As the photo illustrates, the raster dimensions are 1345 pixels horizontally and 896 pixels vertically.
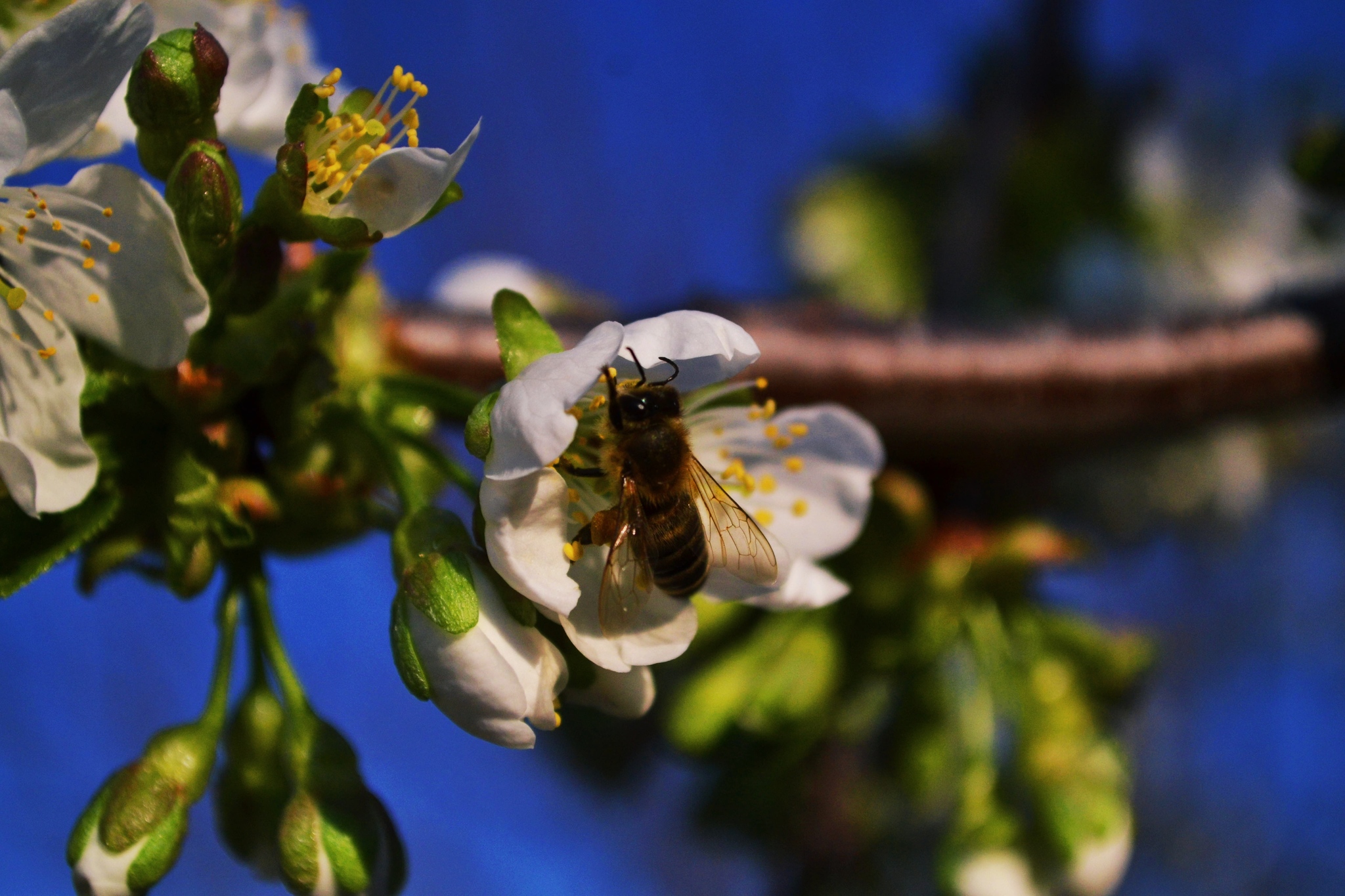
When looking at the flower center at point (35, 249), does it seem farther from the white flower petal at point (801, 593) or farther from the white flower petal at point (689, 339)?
the white flower petal at point (801, 593)

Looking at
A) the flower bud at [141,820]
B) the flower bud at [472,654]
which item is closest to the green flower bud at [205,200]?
the flower bud at [472,654]

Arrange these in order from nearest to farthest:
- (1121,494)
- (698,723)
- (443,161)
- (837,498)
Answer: (443,161)
(837,498)
(698,723)
(1121,494)

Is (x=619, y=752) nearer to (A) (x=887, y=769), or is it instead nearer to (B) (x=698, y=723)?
(A) (x=887, y=769)

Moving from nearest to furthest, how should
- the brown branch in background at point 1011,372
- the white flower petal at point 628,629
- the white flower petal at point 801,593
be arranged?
1. the white flower petal at point 628,629
2. the white flower petal at point 801,593
3. the brown branch in background at point 1011,372

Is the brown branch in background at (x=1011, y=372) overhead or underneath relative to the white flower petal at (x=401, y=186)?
underneath

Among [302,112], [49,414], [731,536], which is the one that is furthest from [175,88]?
[731,536]

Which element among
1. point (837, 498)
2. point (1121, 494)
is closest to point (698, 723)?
point (837, 498)

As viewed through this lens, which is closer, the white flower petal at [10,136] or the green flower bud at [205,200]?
the white flower petal at [10,136]

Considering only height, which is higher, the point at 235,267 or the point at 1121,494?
the point at 235,267
